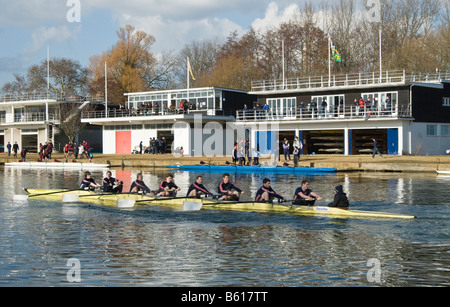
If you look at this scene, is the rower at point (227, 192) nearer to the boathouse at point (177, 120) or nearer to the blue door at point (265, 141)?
the blue door at point (265, 141)

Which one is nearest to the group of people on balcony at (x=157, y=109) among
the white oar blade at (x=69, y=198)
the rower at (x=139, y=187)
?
the white oar blade at (x=69, y=198)

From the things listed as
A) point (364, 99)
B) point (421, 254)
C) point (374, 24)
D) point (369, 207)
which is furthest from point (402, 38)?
point (421, 254)

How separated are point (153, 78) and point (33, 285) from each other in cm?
7815

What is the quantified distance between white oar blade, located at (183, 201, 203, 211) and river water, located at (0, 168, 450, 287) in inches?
13.1

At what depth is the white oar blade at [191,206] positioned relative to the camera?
23.7 m

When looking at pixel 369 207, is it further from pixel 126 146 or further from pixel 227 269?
pixel 126 146

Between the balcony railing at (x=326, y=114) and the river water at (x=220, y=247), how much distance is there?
2396 centimetres

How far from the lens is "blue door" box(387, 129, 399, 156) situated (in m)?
49.8

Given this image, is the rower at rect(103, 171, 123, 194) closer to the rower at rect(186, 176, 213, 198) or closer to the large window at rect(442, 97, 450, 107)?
the rower at rect(186, 176, 213, 198)

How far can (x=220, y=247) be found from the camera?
664 inches

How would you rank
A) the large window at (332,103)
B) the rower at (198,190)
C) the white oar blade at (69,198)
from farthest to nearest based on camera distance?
the large window at (332,103) < the white oar blade at (69,198) < the rower at (198,190)

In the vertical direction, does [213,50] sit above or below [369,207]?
above

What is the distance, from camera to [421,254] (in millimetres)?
15664

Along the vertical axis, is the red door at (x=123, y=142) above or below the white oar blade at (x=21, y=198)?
above
